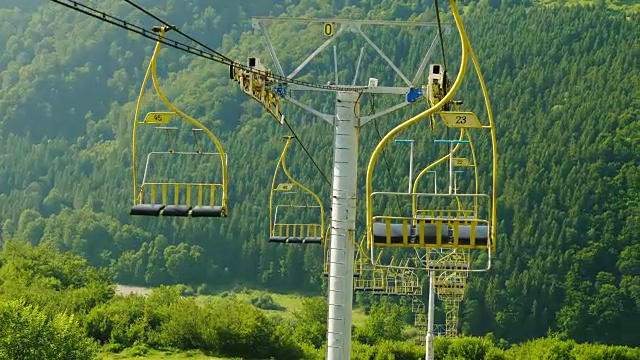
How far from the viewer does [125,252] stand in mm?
152375

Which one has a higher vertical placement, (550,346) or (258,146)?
(258,146)

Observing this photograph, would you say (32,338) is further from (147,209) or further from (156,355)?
(147,209)

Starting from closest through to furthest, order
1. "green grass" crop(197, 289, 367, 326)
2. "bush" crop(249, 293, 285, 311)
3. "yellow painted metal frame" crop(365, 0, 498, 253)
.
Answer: "yellow painted metal frame" crop(365, 0, 498, 253) → "green grass" crop(197, 289, 367, 326) → "bush" crop(249, 293, 285, 311)

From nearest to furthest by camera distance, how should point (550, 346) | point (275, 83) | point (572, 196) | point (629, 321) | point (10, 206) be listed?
point (275, 83) < point (550, 346) < point (629, 321) < point (572, 196) < point (10, 206)

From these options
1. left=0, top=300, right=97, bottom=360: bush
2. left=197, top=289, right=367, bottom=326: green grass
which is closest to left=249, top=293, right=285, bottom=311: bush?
left=197, top=289, right=367, bottom=326: green grass

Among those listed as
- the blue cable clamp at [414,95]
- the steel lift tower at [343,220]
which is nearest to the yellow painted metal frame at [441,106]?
the steel lift tower at [343,220]

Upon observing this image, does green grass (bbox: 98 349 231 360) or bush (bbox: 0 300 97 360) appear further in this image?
green grass (bbox: 98 349 231 360)

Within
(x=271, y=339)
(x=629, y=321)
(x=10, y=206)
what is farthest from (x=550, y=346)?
(x=10, y=206)

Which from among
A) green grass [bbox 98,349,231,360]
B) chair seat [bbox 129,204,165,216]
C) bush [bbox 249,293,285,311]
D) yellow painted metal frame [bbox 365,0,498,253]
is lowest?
bush [bbox 249,293,285,311]

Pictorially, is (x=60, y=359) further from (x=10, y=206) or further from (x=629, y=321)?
(x=10, y=206)

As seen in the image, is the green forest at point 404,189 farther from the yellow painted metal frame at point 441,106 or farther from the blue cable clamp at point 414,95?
the yellow painted metal frame at point 441,106

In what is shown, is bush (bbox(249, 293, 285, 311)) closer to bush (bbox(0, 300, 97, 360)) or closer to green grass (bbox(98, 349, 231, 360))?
green grass (bbox(98, 349, 231, 360))

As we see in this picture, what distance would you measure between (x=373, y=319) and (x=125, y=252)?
7081 cm

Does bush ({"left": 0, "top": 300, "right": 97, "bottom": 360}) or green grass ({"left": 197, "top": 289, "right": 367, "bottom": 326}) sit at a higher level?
bush ({"left": 0, "top": 300, "right": 97, "bottom": 360})
